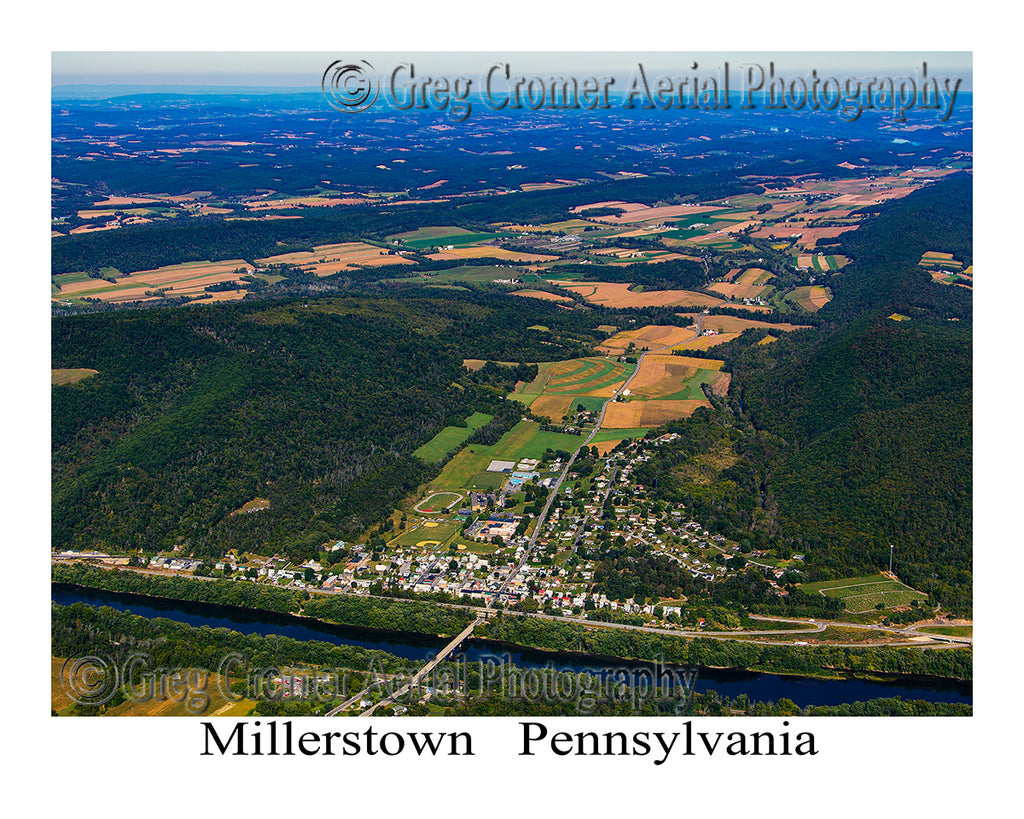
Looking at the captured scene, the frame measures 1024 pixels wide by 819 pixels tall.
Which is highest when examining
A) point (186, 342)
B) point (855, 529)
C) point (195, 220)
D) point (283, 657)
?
point (195, 220)

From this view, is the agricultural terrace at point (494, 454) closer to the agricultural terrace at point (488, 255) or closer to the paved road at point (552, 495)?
the paved road at point (552, 495)

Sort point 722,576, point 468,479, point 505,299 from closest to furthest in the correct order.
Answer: point 722,576
point 468,479
point 505,299

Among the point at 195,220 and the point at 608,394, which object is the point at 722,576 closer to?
the point at 608,394

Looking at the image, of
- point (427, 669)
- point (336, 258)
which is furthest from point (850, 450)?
point (336, 258)

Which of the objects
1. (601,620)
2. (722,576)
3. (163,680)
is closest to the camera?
(163,680)

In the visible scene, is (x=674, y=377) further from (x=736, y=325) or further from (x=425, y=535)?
(x=425, y=535)

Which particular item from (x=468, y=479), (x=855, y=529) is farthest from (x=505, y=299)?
(x=855, y=529)

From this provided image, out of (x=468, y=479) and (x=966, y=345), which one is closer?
(x=468, y=479)

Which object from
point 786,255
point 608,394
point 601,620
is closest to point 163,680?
point 601,620

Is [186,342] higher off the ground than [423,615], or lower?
higher
